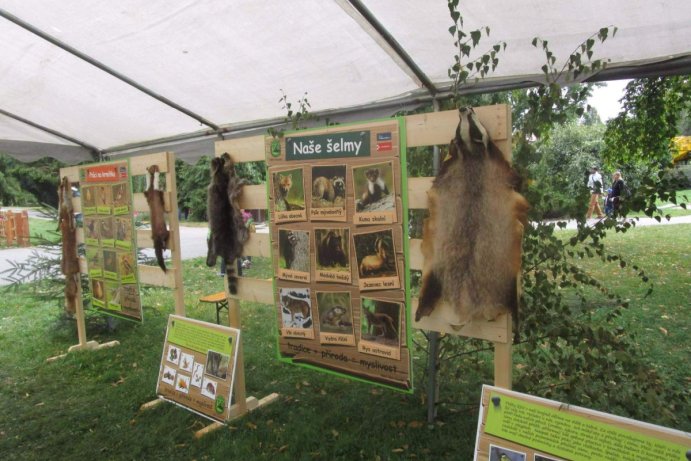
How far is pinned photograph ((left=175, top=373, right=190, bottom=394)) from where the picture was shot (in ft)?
9.66

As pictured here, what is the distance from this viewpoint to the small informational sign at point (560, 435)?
4.52 feet

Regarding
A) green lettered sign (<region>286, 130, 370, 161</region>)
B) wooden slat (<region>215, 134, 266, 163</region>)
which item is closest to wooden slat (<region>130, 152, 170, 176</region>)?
wooden slat (<region>215, 134, 266, 163</region>)

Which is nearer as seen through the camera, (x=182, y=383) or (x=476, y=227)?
(x=476, y=227)

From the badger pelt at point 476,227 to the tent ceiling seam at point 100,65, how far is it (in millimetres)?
2794

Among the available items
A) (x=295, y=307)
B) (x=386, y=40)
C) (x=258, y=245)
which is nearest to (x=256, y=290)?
(x=258, y=245)

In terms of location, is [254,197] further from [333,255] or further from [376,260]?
[376,260]

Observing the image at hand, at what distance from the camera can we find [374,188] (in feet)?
6.85

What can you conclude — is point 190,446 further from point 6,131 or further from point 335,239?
point 6,131

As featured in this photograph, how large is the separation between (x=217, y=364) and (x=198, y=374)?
21cm

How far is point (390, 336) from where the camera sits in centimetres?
212

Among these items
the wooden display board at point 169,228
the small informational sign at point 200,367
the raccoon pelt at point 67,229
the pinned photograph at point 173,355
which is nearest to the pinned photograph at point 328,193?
the small informational sign at point 200,367

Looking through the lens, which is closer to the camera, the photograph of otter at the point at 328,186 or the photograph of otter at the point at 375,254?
the photograph of otter at the point at 375,254

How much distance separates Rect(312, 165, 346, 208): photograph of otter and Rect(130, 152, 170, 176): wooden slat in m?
1.28

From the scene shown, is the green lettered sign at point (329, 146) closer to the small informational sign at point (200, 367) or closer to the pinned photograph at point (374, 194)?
the pinned photograph at point (374, 194)
